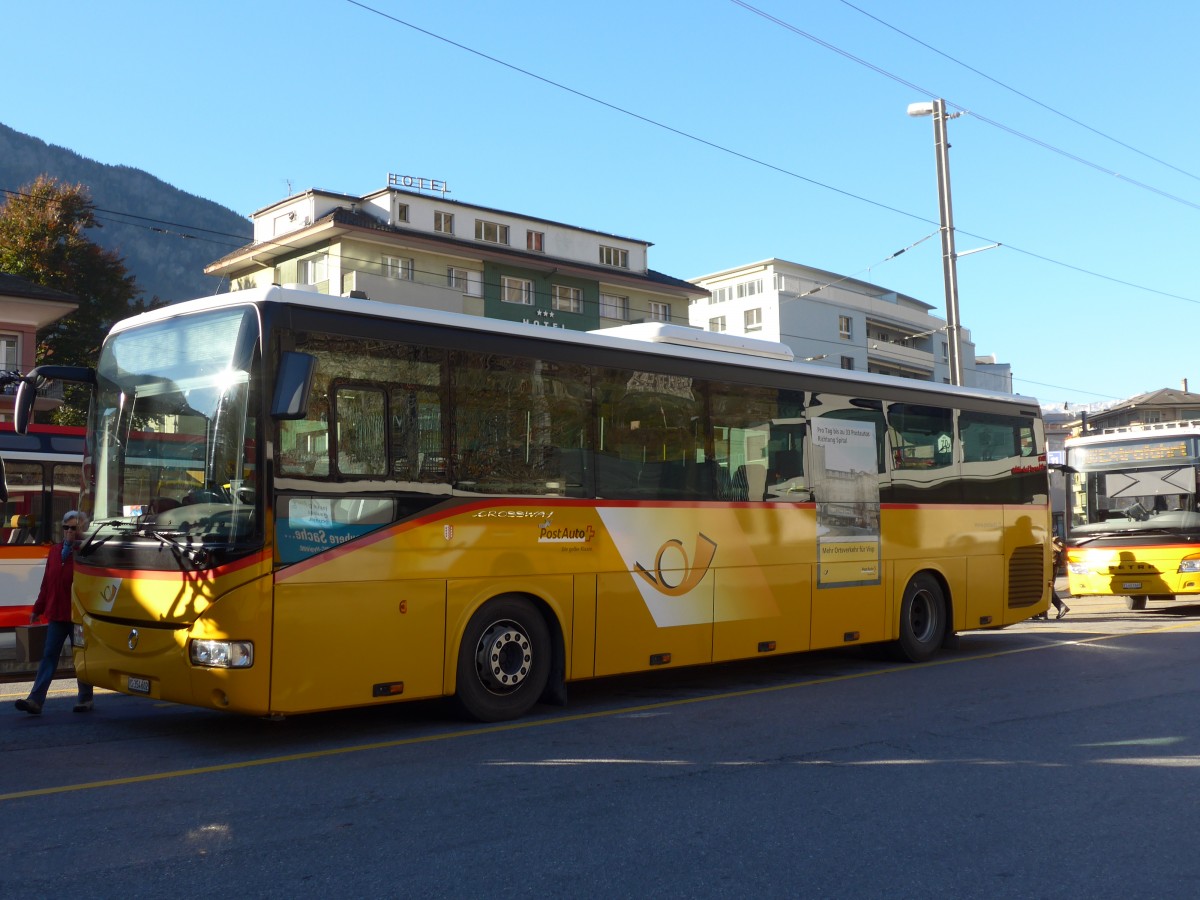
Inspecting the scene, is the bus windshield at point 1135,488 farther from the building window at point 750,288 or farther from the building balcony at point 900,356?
the building window at point 750,288

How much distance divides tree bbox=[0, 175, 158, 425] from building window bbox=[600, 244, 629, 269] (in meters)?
20.3

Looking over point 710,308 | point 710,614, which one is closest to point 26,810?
point 710,614

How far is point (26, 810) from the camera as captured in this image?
260 inches

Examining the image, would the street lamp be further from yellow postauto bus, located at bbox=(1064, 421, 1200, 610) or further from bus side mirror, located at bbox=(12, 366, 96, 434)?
bus side mirror, located at bbox=(12, 366, 96, 434)

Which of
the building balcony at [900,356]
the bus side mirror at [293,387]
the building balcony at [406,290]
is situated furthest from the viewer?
the building balcony at [900,356]

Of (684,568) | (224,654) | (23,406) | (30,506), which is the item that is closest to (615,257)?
(30,506)

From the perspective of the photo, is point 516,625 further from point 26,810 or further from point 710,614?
point 26,810

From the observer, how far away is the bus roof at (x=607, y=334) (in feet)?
28.6

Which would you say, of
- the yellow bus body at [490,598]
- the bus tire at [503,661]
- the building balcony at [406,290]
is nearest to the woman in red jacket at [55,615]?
the yellow bus body at [490,598]

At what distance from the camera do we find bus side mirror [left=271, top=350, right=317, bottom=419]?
26.3ft

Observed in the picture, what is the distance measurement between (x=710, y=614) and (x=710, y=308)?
63309 mm

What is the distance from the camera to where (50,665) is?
10.3 metres

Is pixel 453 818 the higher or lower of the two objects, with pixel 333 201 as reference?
lower

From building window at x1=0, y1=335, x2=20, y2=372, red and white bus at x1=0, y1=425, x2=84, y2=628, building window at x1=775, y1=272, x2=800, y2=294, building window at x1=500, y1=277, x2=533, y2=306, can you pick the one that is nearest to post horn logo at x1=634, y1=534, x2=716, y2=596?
red and white bus at x1=0, y1=425, x2=84, y2=628
